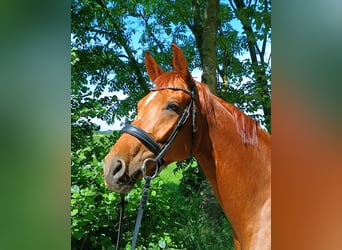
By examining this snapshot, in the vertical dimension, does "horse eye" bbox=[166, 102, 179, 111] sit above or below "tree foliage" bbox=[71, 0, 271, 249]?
below

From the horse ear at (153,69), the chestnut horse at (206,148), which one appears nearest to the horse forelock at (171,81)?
the chestnut horse at (206,148)

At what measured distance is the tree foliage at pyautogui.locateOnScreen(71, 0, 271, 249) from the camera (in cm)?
278

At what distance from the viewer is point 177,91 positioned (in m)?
1.24

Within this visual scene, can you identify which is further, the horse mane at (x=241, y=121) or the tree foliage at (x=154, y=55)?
the tree foliage at (x=154, y=55)

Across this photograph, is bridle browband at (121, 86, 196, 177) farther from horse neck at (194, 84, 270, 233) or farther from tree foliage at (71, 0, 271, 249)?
tree foliage at (71, 0, 271, 249)

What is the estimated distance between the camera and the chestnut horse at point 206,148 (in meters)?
1.18

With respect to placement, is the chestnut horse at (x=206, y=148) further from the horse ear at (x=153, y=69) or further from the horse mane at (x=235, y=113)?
the horse ear at (x=153, y=69)

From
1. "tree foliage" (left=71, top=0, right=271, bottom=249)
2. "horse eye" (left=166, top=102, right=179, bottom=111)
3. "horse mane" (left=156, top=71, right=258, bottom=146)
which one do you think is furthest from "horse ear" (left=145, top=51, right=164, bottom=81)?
"tree foliage" (left=71, top=0, right=271, bottom=249)

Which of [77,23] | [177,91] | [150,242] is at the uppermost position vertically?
[77,23]
